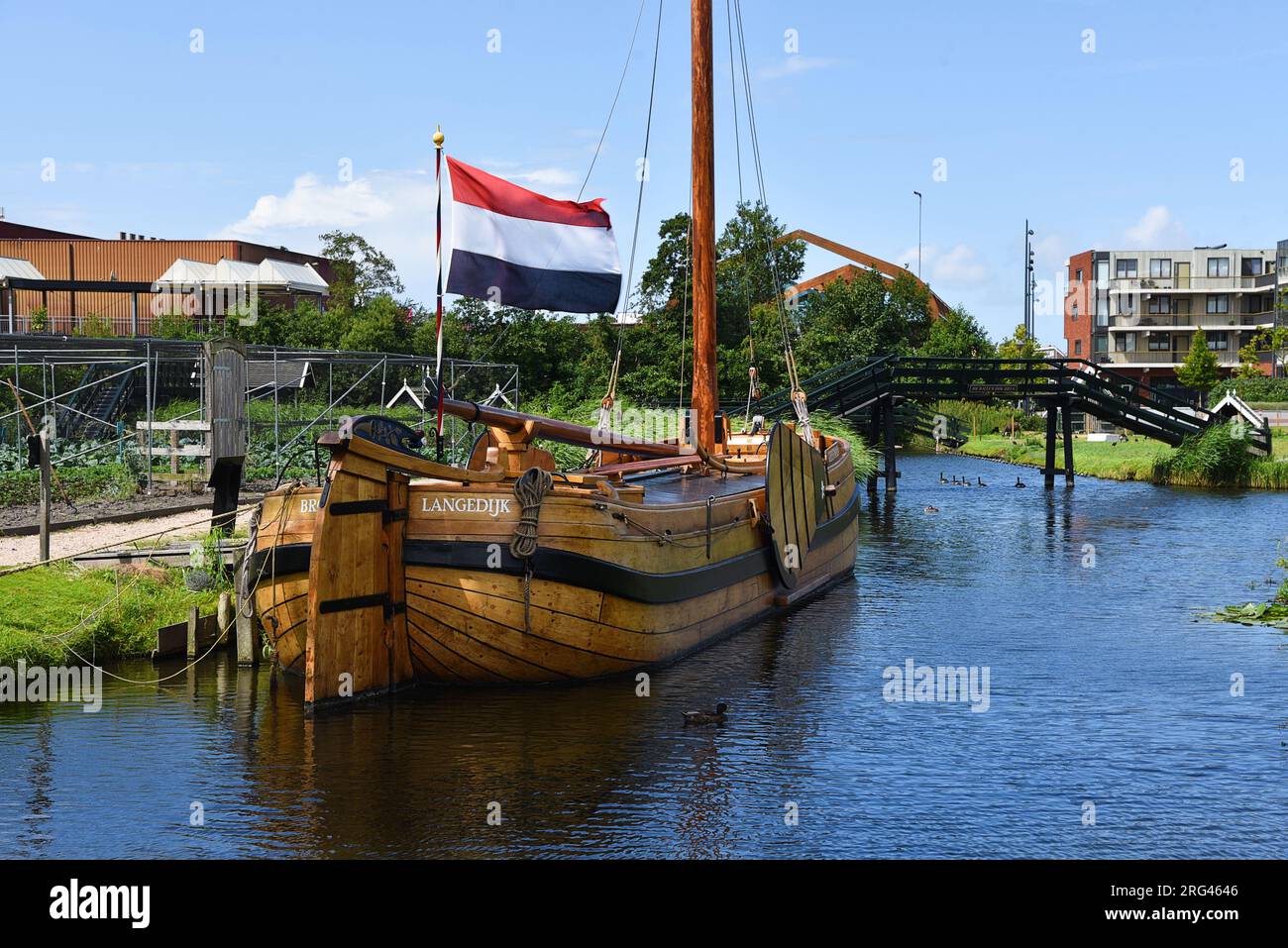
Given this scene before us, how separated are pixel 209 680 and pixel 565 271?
6254mm

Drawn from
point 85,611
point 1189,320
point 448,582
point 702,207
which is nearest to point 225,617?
point 85,611

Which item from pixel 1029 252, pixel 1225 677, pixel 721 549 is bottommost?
pixel 1225 677

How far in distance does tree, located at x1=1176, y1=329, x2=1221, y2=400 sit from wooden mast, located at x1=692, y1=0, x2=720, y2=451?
64.4 meters

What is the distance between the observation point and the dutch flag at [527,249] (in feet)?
45.7

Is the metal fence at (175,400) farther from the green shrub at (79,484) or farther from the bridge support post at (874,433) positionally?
the bridge support post at (874,433)

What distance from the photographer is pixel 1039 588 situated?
78.3ft

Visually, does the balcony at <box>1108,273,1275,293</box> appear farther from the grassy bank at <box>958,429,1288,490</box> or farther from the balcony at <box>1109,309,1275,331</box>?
the grassy bank at <box>958,429,1288,490</box>

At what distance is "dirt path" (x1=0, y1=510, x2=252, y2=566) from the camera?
19656 mm

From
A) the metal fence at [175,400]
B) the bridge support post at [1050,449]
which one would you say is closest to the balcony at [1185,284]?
the bridge support post at [1050,449]

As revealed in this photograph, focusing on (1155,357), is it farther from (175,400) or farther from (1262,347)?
(175,400)

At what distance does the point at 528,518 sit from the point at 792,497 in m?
6.90

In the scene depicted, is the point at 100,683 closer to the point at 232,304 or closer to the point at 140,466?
the point at 140,466

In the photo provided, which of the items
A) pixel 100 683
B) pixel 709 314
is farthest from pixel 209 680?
pixel 709 314

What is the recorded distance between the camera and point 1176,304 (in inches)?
3831
